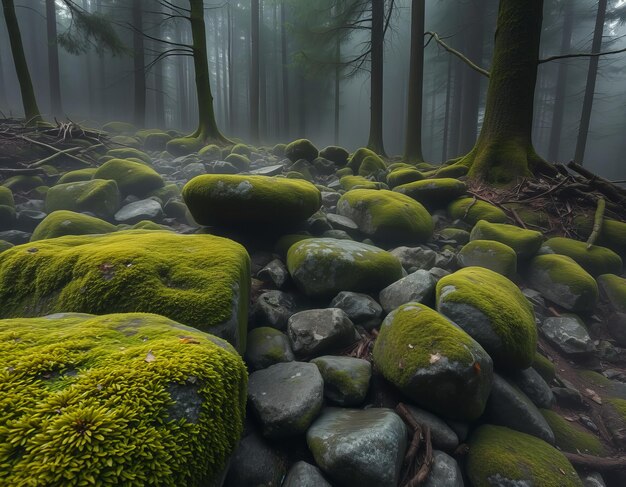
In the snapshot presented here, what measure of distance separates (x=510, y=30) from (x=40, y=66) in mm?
46515

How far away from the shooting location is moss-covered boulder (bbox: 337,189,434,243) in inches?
188

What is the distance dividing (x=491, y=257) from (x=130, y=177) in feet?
20.8

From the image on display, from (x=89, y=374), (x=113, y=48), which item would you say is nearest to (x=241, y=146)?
(x=113, y=48)

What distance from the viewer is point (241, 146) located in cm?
1141

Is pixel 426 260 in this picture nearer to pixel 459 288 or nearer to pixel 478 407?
pixel 459 288

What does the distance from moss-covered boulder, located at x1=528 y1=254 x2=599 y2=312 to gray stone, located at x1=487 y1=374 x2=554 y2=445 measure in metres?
2.01

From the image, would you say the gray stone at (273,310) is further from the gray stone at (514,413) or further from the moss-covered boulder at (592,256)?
the moss-covered boulder at (592,256)

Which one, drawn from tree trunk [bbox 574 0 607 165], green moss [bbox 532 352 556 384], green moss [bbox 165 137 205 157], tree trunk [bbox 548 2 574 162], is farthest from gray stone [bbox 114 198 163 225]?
tree trunk [bbox 548 2 574 162]

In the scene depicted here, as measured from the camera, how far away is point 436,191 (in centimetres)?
594

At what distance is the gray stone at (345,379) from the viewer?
2.39 meters

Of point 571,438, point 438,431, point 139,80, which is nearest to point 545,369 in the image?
point 571,438

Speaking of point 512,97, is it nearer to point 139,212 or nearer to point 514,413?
point 514,413

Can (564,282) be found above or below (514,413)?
above

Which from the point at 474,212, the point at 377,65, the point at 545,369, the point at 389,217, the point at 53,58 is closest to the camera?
the point at 545,369
